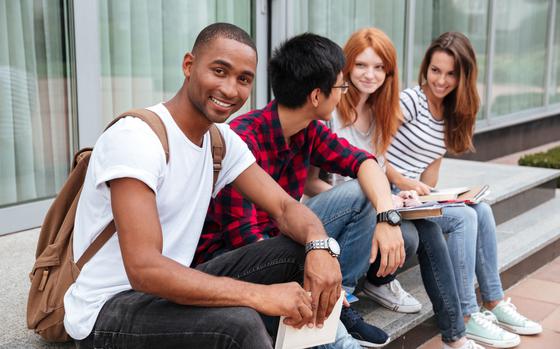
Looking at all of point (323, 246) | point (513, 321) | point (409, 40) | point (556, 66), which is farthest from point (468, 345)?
point (556, 66)

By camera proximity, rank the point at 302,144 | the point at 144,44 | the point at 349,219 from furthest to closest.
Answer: the point at 144,44 < the point at 302,144 < the point at 349,219

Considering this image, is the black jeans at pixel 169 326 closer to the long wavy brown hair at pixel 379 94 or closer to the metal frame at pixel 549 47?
the long wavy brown hair at pixel 379 94

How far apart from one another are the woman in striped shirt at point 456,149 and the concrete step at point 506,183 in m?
1.28

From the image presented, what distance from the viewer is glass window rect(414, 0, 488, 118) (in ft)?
25.3

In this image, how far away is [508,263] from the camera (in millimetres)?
4297

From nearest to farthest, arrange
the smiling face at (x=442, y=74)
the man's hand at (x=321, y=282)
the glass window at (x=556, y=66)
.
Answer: the man's hand at (x=321, y=282), the smiling face at (x=442, y=74), the glass window at (x=556, y=66)

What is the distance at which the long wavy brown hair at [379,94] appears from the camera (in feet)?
11.0

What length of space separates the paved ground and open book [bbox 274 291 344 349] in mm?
1294

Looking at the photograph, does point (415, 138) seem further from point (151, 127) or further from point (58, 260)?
point (58, 260)

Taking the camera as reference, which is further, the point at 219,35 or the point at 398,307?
the point at 398,307

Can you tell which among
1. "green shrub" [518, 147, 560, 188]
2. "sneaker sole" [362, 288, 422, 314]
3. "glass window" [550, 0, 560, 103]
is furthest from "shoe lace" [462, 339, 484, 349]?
"glass window" [550, 0, 560, 103]

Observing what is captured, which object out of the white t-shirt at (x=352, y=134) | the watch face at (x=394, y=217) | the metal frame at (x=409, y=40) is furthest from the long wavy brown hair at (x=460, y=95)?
the metal frame at (x=409, y=40)

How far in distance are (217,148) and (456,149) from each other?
6.38 ft

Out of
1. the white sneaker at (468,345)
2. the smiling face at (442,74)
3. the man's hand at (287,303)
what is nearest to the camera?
the man's hand at (287,303)
